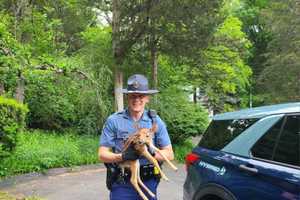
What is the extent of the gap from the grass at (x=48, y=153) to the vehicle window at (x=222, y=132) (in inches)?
215

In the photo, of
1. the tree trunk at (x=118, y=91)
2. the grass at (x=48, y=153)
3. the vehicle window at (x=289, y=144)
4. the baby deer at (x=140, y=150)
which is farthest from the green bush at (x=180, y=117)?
the baby deer at (x=140, y=150)

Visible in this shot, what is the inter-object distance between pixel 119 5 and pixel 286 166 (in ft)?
37.5

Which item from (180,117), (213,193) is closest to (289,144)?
(213,193)

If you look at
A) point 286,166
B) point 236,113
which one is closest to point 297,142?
point 286,166

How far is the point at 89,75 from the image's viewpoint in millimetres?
12086

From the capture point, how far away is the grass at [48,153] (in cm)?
1012

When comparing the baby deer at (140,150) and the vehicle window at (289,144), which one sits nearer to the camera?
the baby deer at (140,150)

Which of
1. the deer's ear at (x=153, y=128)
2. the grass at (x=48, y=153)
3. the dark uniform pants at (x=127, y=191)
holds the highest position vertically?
the deer's ear at (x=153, y=128)

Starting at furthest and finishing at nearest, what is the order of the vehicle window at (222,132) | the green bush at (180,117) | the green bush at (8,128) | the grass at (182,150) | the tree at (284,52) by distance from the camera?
the tree at (284,52), the green bush at (180,117), the grass at (182,150), the green bush at (8,128), the vehicle window at (222,132)

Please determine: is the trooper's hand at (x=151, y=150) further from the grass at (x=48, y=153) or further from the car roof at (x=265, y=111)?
the grass at (x=48, y=153)

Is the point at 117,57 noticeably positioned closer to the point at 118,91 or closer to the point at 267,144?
the point at 118,91

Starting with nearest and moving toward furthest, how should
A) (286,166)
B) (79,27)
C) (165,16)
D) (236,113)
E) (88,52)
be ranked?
(286,166) < (236,113) < (165,16) < (88,52) < (79,27)

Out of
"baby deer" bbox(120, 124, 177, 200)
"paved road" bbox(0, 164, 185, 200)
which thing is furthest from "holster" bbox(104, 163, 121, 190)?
"paved road" bbox(0, 164, 185, 200)

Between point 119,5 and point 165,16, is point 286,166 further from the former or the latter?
point 119,5
